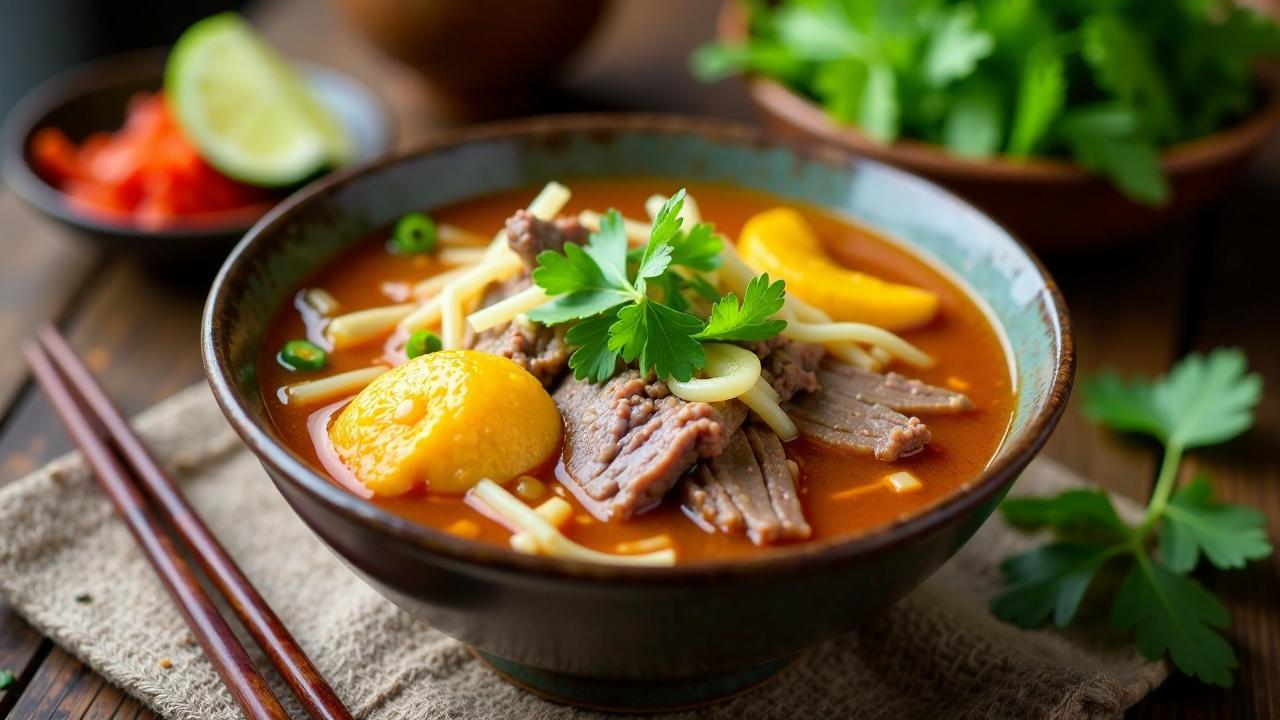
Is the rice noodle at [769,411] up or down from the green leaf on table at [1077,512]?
up

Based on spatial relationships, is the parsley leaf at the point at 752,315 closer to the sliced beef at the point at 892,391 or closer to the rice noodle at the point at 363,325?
the sliced beef at the point at 892,391

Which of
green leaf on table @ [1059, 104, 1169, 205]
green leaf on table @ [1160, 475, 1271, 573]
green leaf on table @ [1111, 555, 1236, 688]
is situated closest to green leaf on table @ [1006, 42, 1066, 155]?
green leaf on table @ [1059, 104, 1169, 205]

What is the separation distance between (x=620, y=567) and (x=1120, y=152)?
2711 millimetres

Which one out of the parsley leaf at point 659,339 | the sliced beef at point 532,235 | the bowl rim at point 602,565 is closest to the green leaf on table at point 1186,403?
the bowl rim at point 602,565

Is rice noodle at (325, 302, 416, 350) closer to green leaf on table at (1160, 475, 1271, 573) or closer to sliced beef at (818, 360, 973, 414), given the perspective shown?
sliced beef at (818, 360, 973, 414)

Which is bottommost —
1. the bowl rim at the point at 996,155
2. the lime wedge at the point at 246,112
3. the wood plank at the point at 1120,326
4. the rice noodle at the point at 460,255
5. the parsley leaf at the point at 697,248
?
the wood plank at the point at 1120,326

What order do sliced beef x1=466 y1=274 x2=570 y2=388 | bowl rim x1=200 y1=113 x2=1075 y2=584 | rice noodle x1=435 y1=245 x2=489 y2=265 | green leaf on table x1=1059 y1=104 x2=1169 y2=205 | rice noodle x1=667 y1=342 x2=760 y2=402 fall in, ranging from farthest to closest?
1. green leaf on table x1=1059 y1=104 x2=1169 y2=205
2. rice noodle x1=435 y1=245 x2=489 y2=265
3. sliced beef x1=466 y1=274 x2=570 y2=388
4. rice noodle x1=667 y1=342 x2=760 y2=402
5. bowl rim x1=200 y1=113 x2=1075 y2=584

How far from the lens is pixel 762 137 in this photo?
3451mm

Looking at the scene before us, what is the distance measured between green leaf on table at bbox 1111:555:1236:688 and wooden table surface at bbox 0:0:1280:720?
9cm

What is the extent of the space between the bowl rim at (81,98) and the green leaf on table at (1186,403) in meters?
2.77

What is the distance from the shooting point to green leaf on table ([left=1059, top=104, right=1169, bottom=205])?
3816mm

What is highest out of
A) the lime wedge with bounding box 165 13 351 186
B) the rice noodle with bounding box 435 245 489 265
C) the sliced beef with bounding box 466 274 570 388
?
the sliced beef with bounding box 466 274 570 388

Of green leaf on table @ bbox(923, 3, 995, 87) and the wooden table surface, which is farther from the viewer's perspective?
green leaf on table @ bbox(923, 3, 995, 87)

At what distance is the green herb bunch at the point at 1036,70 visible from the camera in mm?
3938
